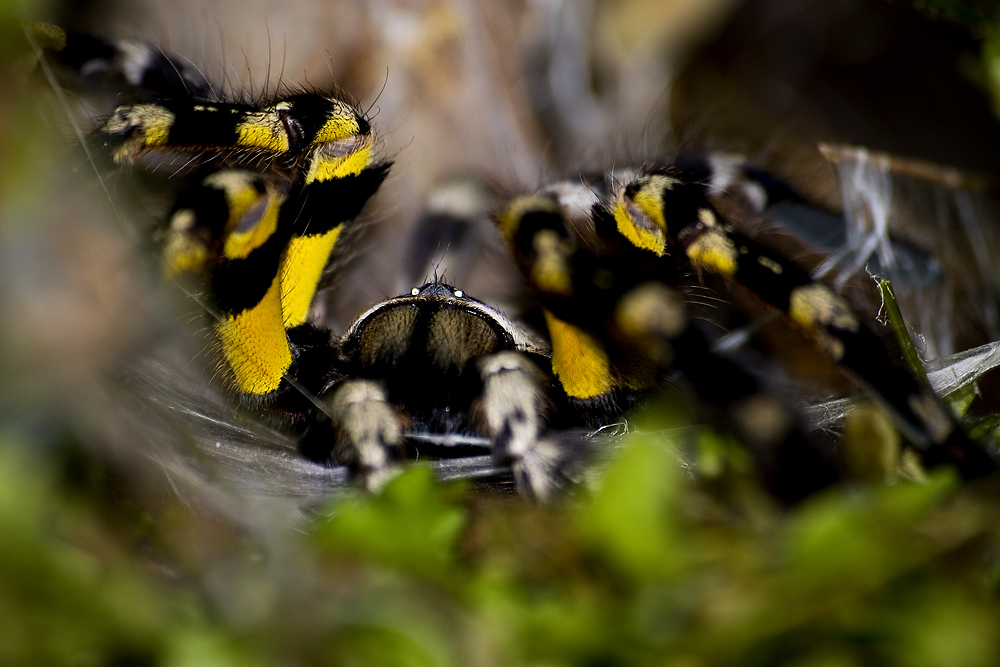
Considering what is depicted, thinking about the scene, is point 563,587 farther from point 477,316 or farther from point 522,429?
point 477,316

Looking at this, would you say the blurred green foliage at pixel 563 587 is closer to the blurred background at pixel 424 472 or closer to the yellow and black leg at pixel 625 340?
the blurred background at pixel 424 472

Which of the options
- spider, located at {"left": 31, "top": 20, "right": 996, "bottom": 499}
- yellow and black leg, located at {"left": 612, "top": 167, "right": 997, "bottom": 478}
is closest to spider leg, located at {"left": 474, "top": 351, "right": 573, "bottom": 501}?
spider, located at {"left": 31, "top": 20, "right": 996, "bottom": 499}

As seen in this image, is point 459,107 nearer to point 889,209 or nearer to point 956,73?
point 889,209

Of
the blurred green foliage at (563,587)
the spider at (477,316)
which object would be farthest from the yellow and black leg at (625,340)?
the blurred green foliage at (563,587)

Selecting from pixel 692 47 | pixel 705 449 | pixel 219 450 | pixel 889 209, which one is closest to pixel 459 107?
pixel 692 47

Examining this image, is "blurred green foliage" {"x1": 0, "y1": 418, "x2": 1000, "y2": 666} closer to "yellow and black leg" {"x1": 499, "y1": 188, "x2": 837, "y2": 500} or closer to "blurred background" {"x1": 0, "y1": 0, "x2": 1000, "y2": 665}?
"blurred background" {"x1": 0, "y1": 0, "x2": 1000, "y2": 665}
